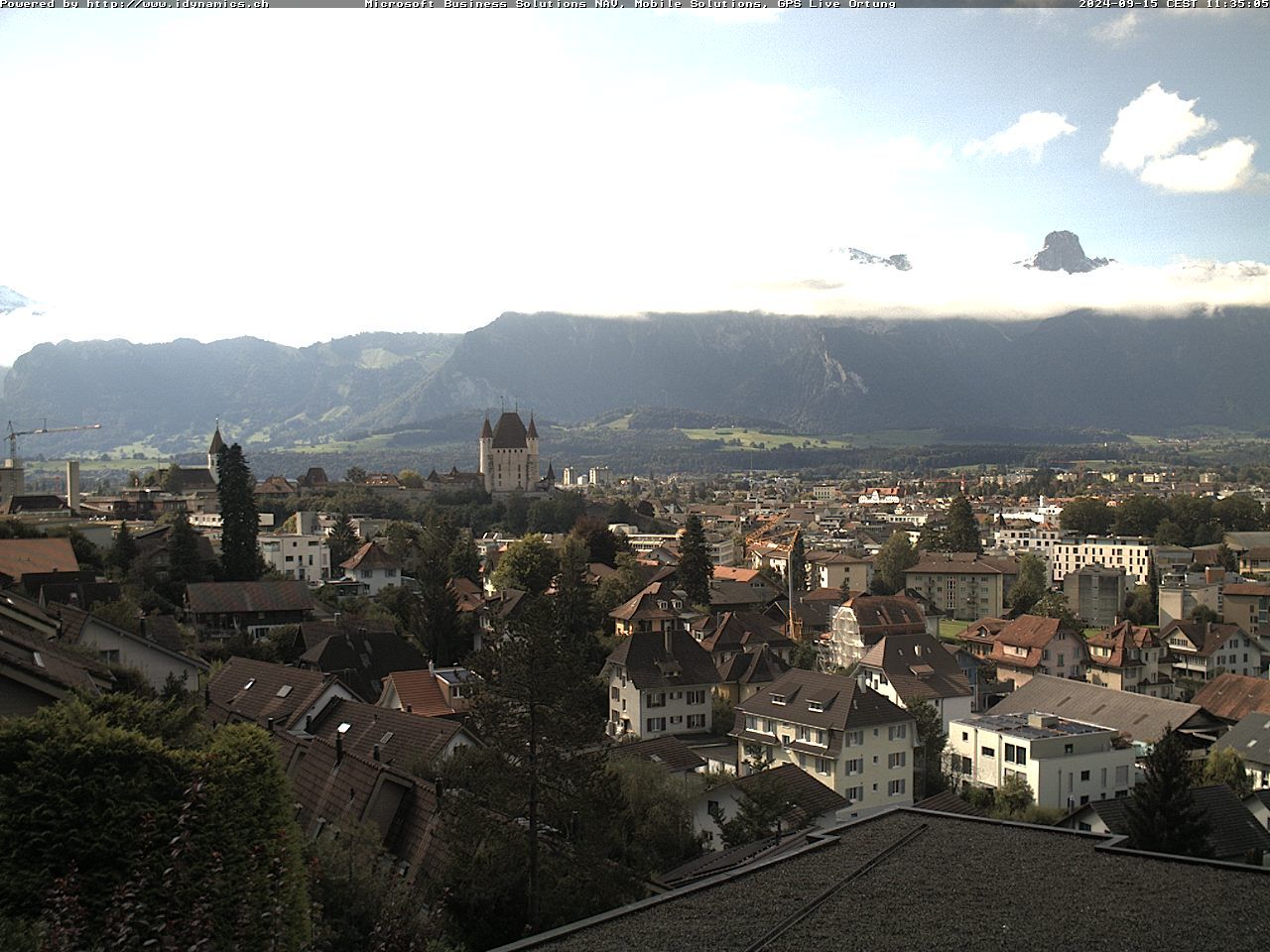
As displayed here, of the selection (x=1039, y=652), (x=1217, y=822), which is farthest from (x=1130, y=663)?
(x=1217, y=822)

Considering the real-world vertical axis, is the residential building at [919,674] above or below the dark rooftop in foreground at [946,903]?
below

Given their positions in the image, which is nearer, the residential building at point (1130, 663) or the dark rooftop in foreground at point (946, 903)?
the dark rooftop in foreground at point (946, 903)

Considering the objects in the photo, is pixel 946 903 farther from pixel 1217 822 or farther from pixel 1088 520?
pixel 1088 520

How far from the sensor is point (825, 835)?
977 cm

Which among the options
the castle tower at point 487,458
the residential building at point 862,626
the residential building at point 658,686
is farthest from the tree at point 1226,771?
the castle tower at point 487,458

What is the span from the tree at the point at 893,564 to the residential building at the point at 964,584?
113cm

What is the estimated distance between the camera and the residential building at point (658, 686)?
106ft

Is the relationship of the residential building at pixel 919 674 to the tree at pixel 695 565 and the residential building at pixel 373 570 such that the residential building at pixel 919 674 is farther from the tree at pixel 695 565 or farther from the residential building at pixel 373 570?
the residential building at pixel 373 570

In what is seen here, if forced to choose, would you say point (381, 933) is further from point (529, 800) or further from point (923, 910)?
point (529, 800)

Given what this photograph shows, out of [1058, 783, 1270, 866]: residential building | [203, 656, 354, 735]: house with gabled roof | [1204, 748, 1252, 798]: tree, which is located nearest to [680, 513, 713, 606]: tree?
[1204, 748, 1252, 798]: tree

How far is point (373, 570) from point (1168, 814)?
112 feet

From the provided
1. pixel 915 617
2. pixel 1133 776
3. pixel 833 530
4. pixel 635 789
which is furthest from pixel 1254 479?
pixel 635 789

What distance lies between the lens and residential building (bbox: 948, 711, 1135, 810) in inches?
1043

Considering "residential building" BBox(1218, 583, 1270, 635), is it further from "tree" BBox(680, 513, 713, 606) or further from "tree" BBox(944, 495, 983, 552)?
"tree" BBox(680, 513, 713, 606)
